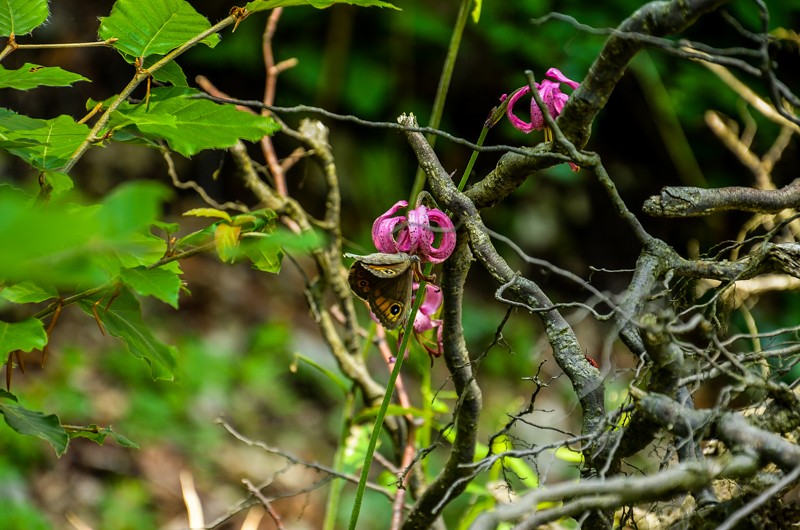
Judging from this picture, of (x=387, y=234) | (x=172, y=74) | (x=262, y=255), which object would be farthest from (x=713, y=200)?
(x=172, y=74)

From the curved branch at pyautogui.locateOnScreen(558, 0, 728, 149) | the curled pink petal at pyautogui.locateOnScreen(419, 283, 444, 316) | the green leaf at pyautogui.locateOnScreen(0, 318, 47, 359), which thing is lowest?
the green leaf at pyautogui.locateOnScreen(0, 318, 47, 359)

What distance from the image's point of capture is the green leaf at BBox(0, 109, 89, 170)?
60 centimetres

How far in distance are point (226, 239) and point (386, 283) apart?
0.55 ft

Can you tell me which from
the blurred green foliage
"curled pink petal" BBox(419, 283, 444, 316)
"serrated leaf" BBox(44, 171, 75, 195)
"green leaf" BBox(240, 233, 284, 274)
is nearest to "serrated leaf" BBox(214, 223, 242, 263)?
"green leaf" BBox(240, 233, 284, 274)

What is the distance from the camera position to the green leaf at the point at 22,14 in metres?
0.61

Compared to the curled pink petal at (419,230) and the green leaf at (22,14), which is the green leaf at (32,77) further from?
the curled pink petal at (419,230)

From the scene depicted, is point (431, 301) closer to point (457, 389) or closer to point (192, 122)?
point (457, 389)

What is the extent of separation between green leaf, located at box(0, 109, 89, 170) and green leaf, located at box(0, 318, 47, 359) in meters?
0.13

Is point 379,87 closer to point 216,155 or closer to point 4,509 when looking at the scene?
point 216,155

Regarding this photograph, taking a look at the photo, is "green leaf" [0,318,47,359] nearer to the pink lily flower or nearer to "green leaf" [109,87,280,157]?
"green leaf" [109,87,280,157]

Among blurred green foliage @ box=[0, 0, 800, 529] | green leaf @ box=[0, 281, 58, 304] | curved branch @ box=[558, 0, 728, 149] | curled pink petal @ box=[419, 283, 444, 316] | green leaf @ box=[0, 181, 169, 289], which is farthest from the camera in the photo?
blurred green foliage @ box=[0, 0, 800, 529]

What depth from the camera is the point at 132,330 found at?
2.07ft

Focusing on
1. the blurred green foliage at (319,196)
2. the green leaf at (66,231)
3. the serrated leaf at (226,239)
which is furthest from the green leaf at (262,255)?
the blurred green foliage at (319,196)

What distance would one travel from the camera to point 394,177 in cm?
312
